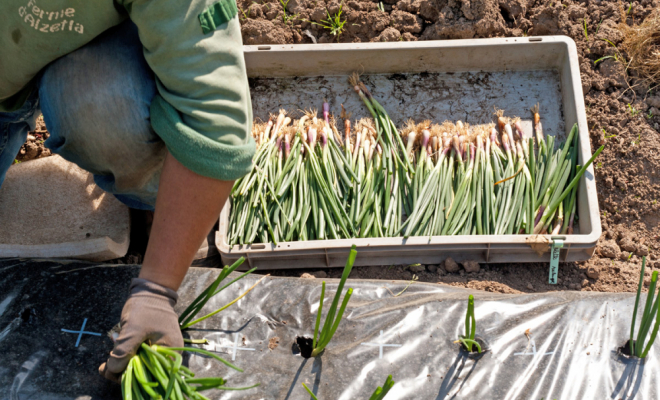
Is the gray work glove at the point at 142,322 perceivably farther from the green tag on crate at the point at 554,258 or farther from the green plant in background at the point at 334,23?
the green plant in background at the point at 334,23

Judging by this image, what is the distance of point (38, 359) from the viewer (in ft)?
5.05

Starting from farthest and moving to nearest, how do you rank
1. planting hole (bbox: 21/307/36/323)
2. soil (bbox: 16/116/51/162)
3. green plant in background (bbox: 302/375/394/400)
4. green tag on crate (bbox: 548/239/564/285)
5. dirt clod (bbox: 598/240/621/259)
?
soil (bbox: 16/116/51/162) → dirt clod (bbox: 598/240/621/259) → green tag on crate (bbox: 548/239/564/285) → planting hole (bbox: 21/307/36/323) → green plant in background (bbox: 302/375/394/400)

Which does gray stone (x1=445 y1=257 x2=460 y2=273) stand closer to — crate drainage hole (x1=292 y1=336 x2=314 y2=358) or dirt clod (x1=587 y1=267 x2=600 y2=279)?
dirt clod (x1=587 y1=267 x2=600 y2=279)

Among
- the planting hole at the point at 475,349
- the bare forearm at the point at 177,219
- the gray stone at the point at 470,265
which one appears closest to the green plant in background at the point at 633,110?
the gray stone at the point at 470,265

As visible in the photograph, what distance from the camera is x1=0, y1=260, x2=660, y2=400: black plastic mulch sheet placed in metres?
1.52

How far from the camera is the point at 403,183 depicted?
2.31m

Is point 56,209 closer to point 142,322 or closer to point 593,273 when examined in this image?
point 142,322

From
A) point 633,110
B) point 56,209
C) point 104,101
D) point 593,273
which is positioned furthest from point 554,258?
point 56,209

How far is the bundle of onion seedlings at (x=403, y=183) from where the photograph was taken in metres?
2.19

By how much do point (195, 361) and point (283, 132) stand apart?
3.75ft

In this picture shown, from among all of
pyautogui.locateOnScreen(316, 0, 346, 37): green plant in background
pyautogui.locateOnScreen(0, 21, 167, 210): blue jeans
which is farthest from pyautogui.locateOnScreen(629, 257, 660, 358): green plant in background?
pyautogui.locateOnScreen(316, 0, 346, 37): green plant in background

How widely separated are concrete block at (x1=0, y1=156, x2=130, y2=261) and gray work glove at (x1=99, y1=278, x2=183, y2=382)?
2.17ft

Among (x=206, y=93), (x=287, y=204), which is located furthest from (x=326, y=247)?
(x=206, y=93)

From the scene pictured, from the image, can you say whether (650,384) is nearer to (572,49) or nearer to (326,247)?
(326,247)
